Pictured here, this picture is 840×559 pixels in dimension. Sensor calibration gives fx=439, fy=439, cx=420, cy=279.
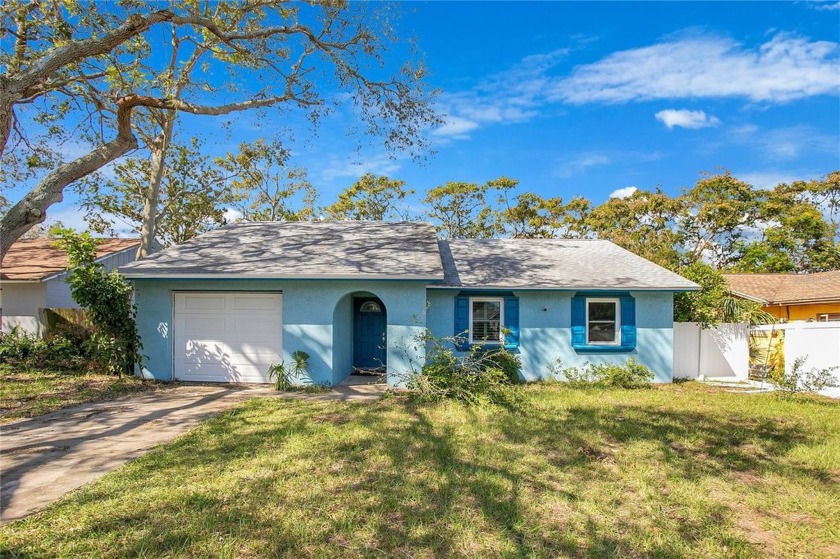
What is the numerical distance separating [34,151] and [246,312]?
7513mm

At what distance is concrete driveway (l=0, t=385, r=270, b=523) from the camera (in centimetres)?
461

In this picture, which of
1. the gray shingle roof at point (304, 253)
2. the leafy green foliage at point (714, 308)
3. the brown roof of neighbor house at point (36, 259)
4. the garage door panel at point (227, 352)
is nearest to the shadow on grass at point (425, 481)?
the garage door panel at point (227, 352)

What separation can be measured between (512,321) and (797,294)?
13.4m

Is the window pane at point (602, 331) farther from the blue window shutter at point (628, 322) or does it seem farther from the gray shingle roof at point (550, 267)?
the gray shingle roof at point (550, 267)

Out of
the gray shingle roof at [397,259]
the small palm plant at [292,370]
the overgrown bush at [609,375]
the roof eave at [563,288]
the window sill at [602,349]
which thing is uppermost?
the gray shingle roof at [397,259]

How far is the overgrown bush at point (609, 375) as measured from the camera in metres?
11.0

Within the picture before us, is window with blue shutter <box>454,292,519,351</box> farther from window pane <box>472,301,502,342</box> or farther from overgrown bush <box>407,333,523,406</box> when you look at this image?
overgrown bush <box>407,333,523,406</box>

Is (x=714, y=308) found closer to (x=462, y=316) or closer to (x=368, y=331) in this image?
(x=462, y=316)

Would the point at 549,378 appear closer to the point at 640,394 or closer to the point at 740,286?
the point at 640,394

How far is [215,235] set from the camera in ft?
43.1

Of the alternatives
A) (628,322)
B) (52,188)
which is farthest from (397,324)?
(52,188)

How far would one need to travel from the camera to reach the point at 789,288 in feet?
59.7

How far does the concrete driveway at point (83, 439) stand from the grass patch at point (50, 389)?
0.55m

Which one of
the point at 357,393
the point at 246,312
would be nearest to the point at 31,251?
the point at 246,312
